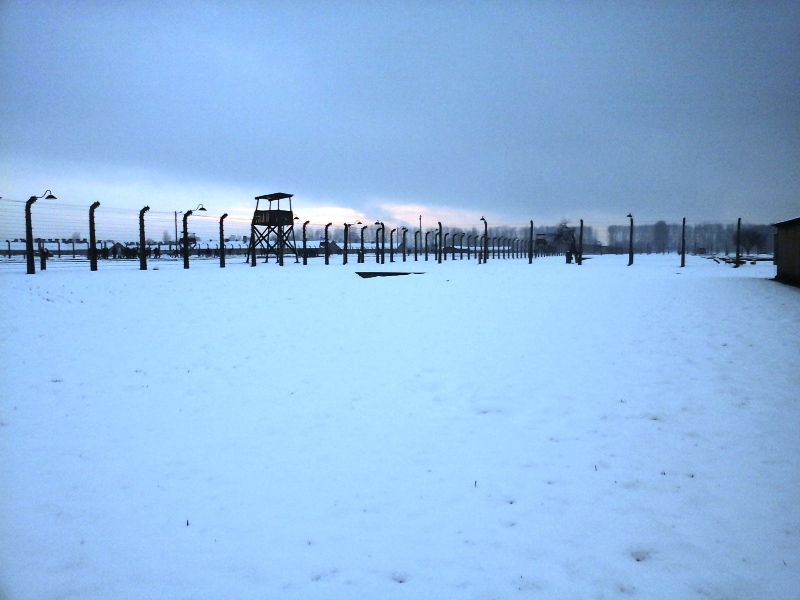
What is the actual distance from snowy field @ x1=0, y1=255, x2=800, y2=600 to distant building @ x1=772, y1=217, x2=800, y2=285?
972 centimetres

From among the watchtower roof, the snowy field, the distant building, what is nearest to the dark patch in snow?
the snowy field

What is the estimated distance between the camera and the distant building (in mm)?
19314

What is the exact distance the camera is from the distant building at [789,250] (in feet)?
63.4

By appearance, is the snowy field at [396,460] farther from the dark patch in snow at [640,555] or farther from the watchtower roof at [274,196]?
the watchtower roof at [274,196]

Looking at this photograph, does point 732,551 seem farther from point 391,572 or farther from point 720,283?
point 720,283

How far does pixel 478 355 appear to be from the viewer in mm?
9938

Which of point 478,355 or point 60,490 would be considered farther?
point 478,355

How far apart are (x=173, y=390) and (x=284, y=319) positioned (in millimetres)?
5450

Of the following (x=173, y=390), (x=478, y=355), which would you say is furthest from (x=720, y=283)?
(x=173, y=390)

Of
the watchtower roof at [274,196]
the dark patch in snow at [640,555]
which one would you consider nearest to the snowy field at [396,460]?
the dark patch in snow at [640,555]

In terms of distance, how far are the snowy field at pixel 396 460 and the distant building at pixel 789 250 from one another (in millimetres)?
9716

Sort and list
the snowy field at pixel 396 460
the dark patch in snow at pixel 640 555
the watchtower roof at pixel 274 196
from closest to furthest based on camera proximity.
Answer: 1. the snowy field at pixel 396 460
2. the dark patch in snow at pixel 640 555
3. the watchtower roof at pixel 274 196

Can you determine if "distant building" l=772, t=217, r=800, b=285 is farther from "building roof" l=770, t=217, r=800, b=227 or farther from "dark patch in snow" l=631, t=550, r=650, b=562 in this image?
"dark patch in snow" l=631, t=550, r=650, b=562

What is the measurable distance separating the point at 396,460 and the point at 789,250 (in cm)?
2229
